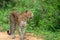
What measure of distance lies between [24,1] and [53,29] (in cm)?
354

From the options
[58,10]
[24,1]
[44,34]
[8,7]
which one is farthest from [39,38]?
[8,7]

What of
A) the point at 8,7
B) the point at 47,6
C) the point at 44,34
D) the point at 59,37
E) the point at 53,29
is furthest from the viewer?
the point at 8,7

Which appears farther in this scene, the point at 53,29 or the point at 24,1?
the point at 24,1

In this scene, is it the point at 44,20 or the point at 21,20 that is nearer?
the point at 21,20

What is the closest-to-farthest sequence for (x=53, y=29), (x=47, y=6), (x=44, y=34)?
(x=44, y=34)
(x=53, y=29)
(x=47, y=6)

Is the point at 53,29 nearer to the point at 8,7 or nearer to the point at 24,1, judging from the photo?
the point at 24,1

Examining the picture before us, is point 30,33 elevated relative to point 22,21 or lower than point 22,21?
lower

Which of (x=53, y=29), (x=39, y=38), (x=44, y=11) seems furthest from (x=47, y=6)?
(x=39, y=38)

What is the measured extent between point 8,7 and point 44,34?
644 centimetres

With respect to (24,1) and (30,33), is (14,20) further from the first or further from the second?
(24,1)

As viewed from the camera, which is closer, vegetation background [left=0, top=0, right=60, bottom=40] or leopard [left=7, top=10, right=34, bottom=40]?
leopard [left=7, top=10, right=34, bottom=40]

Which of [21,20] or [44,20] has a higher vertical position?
[21,20]

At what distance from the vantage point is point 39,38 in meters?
11.0

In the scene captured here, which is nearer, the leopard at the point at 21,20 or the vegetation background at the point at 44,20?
the leopard at the point at 21,20
